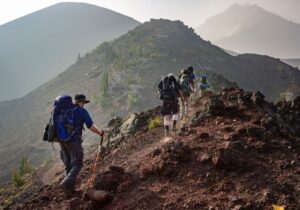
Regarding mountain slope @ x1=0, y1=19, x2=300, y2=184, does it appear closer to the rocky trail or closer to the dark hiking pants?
the rocky trail

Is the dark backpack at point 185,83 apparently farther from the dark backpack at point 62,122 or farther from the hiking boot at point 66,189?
the hiking boot at point 66,189

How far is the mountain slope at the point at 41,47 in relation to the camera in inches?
5866

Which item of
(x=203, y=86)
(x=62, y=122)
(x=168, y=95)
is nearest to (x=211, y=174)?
(x=62, y=122)

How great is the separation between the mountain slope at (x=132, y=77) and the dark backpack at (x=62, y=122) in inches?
1800

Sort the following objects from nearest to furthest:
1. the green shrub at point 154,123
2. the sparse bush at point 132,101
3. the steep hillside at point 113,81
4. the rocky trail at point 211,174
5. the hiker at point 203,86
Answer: the rocky trail at point 211,174, the green shrub at point 154,123, the hiker at point 203,86, the steep hillside at point 113,81, the sparse bush at point 132,101

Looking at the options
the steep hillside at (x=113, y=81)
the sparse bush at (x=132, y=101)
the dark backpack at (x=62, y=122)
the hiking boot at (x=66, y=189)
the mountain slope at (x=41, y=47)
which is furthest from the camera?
the mountain slope at (x=41, y=47)

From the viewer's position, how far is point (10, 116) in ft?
277

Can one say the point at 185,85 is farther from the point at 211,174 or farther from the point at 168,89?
the point at 211,174

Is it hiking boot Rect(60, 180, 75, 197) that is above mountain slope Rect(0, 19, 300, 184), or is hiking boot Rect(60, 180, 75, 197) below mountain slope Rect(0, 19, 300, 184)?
below

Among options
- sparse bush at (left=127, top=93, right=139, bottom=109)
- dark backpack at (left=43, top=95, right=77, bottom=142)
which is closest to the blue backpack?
dark backpack at (left=43, top=95, right=77, bottom=142)

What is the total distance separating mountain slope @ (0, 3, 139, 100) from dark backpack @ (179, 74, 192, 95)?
429 ft

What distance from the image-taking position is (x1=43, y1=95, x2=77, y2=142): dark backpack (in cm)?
762

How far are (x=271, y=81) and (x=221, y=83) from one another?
2924 cm

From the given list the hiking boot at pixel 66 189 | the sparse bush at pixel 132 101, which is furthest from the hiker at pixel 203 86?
the sparse bush at pixel 132 101
